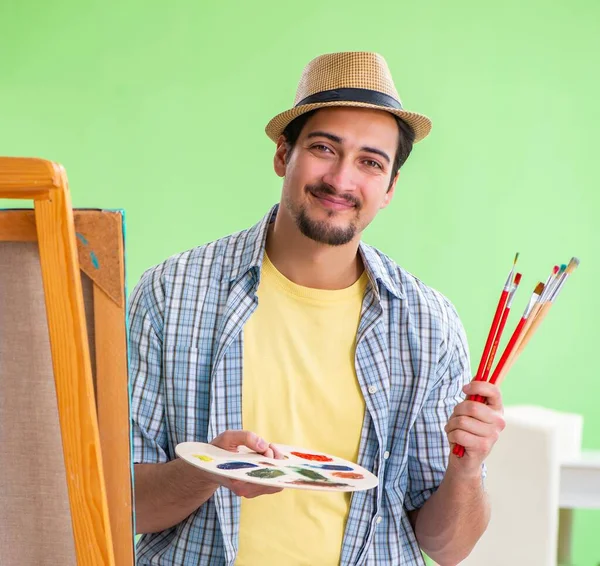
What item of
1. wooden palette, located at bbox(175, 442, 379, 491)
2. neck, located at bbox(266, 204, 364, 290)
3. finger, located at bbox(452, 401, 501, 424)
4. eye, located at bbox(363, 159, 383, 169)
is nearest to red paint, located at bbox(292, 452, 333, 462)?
wooden palette, located at bbox(175, 442, 379, 491)

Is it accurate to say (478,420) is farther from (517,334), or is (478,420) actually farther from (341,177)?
(341,177)

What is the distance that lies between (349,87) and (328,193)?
8.7 inches

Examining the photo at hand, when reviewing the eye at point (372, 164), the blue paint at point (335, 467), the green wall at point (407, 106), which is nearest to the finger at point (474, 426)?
the blue paint at point (335, 467)

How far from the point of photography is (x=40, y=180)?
73 cm

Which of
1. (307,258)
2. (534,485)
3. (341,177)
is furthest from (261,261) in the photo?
(534,485)

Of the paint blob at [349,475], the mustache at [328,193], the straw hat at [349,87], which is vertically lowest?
the paint blob at [349,475]

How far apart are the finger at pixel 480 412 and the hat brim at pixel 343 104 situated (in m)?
0.64

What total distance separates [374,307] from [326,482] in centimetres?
67

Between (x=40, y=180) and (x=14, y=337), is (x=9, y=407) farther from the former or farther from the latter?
(x=40, y=180)

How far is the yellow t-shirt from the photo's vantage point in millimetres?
1621

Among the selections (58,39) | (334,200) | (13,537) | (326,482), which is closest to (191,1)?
(58,39)

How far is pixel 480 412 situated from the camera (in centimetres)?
141

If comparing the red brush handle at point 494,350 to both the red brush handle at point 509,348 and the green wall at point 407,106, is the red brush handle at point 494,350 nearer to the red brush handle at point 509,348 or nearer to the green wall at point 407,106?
the red brush handle at point 509,348

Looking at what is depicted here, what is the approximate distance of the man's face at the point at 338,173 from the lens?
1.69m
